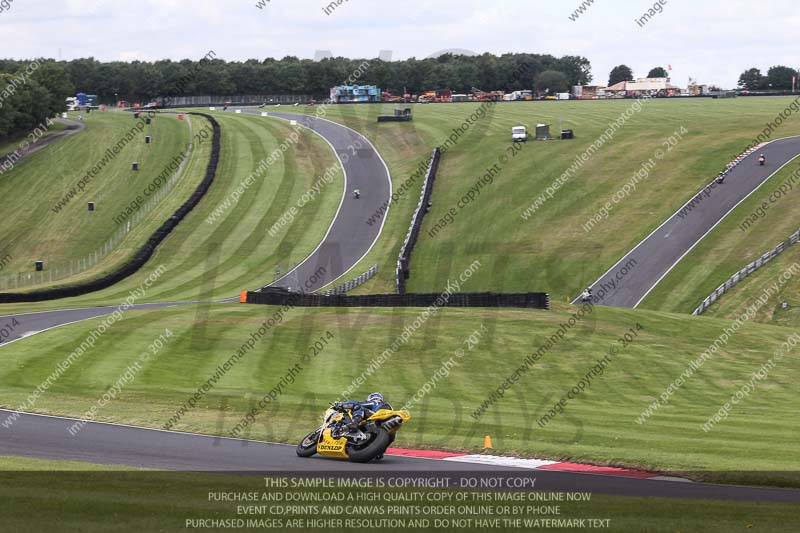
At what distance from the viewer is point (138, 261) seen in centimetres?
6462

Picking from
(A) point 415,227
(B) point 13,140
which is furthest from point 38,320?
(B) point 13,140

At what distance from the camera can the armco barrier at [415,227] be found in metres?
62.0

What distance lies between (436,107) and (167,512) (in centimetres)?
12333

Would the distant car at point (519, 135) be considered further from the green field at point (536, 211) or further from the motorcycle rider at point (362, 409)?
the motorcycle rider at point (362, 409)

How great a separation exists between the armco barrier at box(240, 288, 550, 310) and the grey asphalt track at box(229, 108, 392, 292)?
42.3 ft

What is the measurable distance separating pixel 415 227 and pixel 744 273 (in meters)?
23.5

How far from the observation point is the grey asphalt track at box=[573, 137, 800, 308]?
187ft

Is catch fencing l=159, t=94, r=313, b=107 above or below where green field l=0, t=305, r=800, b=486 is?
above

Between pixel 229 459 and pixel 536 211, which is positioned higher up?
pixel 229 459

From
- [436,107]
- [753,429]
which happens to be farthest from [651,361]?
[436,107]

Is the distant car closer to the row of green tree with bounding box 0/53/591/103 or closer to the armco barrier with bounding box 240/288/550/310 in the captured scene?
the armco barrier with bounding box 240/288/550/310

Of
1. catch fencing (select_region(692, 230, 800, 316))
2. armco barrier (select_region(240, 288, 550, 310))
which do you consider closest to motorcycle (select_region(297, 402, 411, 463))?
armco barrier (select_region(240, 288, 550, 310))

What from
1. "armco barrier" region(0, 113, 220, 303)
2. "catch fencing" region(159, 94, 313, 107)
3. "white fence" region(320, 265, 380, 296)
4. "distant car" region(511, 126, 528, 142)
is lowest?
"white fence" region(320, 265, 380, 296)

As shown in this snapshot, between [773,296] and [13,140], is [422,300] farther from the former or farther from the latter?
[13,140]
